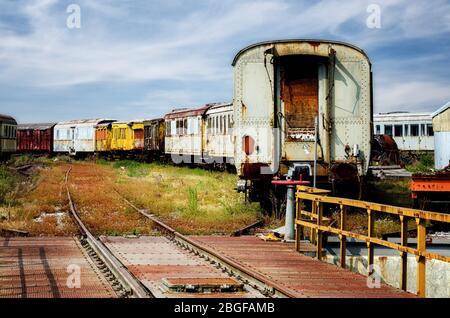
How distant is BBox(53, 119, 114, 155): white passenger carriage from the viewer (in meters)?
52.2

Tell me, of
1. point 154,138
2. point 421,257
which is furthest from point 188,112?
point 421,257

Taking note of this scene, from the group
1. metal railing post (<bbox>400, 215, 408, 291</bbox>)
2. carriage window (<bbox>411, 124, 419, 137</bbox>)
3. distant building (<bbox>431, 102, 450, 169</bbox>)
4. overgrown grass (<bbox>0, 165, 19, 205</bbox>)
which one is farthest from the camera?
carriage window (<bbox>411, 124, 419, 137</bbox>)

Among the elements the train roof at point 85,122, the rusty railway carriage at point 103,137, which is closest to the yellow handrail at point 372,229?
the rusty railway carriage at point 103,137

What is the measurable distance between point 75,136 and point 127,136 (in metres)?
9.56

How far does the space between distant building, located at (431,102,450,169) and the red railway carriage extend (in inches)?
1572

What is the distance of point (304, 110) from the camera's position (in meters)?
14.4

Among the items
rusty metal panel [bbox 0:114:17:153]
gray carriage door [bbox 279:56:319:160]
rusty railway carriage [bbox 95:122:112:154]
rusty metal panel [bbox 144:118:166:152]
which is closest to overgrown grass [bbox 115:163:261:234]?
gray carriage door [bbox 279:56:319:160]

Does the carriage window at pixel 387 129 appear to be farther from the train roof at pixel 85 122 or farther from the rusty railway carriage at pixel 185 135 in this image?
the train roof at pixel 85 122

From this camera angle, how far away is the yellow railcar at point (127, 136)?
44.9 meters

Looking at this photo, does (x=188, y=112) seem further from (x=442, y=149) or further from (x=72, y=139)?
(x=72, y=139)

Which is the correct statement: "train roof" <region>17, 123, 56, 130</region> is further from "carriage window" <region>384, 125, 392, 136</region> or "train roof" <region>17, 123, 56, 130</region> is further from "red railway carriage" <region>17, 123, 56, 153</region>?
"carriage window" <region>384, 125, 392, 136</region>

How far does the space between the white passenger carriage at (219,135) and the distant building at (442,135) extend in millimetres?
7848
